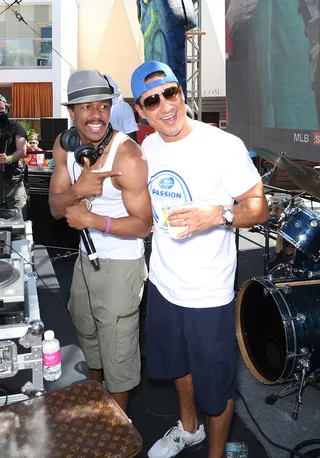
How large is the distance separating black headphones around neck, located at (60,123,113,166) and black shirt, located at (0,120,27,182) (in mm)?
3267

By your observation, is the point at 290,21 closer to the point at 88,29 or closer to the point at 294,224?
the point at 294,224

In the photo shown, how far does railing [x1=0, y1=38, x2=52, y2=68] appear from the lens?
16.5 meters

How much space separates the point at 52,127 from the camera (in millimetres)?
12039

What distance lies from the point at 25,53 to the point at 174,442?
1688cm

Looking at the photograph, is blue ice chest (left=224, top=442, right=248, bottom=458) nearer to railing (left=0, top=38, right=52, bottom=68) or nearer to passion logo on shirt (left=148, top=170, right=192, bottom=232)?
passion logo on shirt (left=148, top=170, right=192, bottom=232)

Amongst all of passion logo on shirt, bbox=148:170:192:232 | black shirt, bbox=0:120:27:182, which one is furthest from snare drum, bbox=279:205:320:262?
black shirt, bbox=0:120:27:182

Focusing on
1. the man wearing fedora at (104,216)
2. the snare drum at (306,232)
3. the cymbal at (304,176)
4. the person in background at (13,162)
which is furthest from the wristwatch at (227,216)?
the person in background at (13,162)

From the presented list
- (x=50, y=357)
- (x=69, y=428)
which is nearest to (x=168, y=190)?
(x=50, y=357)

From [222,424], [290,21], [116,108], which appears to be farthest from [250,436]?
[290,21]

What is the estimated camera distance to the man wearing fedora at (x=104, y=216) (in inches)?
78.2

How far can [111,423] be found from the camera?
1.25m

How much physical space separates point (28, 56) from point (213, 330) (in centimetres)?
1698

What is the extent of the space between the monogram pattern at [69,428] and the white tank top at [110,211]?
843 millimetres

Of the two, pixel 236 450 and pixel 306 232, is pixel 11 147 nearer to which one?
pixel 306 232
